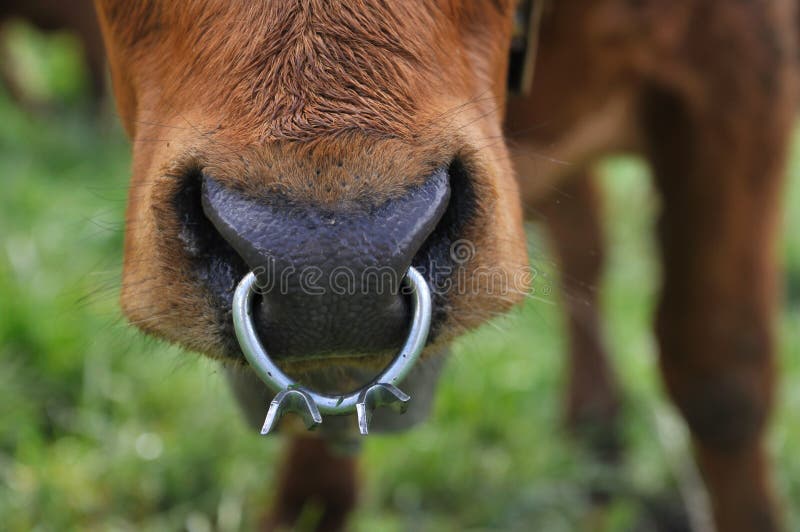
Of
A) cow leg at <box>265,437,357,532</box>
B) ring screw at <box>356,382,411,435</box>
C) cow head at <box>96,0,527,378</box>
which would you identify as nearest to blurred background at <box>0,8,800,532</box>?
cow leg at <box>265,437,357,532</box>

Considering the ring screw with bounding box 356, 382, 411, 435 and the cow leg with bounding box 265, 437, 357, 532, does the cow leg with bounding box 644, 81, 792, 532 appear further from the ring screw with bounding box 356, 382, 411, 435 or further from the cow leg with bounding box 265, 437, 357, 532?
the ring screw with bounding box 356, 382, 411, 435

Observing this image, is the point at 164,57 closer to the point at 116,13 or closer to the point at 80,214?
the point at 116,13

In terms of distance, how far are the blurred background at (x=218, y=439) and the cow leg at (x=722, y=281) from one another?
18cm

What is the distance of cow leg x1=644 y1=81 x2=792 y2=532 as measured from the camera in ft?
8.28

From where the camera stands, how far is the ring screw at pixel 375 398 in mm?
1319

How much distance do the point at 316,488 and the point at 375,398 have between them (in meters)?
1.63

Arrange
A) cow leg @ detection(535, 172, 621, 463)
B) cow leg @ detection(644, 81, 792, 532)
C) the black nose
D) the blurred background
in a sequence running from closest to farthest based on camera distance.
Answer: the black nose → cow leg @ detection(644, 81, 792, 532) → the blurred background → cow leg @ detection(535, 172, 621, 463)

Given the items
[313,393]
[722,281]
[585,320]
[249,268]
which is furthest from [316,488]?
[249,268]

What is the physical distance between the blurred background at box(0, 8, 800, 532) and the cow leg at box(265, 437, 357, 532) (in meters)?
0.08

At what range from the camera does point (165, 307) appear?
1426 mm

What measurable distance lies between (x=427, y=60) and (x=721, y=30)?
1.19 meters

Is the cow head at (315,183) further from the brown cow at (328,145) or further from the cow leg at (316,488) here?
the cow leg at (316,488)

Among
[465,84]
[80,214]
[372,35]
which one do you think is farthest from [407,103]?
[80,214]

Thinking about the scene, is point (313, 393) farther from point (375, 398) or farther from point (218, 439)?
point (218, 439)
